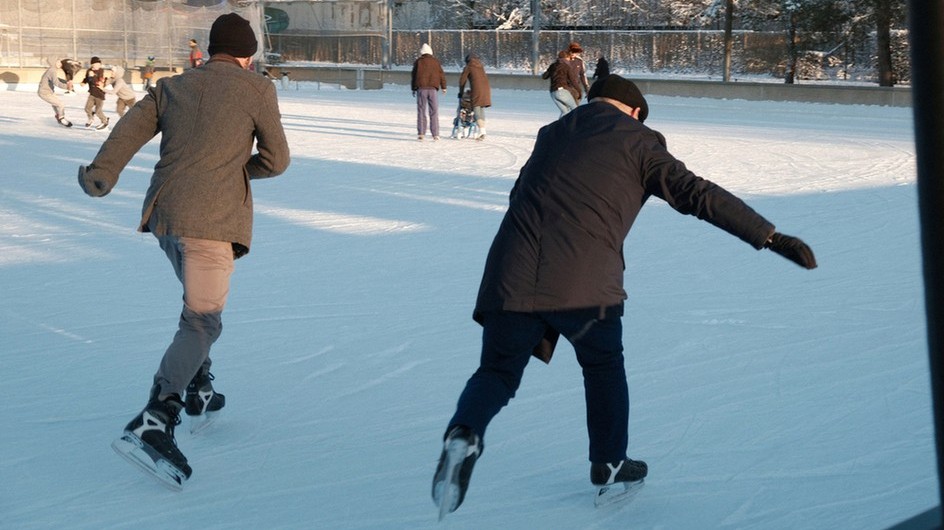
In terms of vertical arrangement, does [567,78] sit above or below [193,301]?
above

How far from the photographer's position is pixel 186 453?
4.33 meters

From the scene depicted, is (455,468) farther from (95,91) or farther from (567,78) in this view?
(95,91)

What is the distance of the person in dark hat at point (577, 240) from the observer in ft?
11.3

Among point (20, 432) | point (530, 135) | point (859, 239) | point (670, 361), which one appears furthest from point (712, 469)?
point (530, 135)

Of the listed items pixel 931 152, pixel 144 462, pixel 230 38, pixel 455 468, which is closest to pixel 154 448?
pixel 144 462

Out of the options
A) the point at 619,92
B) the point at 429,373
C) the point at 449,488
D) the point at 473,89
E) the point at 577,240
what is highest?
the point at 619,92

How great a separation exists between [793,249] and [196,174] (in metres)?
2.01

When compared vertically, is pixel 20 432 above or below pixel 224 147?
below

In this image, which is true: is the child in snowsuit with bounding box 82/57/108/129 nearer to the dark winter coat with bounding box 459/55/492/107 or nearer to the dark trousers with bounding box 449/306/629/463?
the dark winter coat with bounding box 459/55/492/107

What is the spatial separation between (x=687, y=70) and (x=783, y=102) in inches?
475

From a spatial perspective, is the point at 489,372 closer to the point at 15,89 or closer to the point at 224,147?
the point at 224,147

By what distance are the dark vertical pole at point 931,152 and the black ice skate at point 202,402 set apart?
12.8 feet

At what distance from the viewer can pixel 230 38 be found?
401 cm

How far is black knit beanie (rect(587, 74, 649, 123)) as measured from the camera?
141 inches
